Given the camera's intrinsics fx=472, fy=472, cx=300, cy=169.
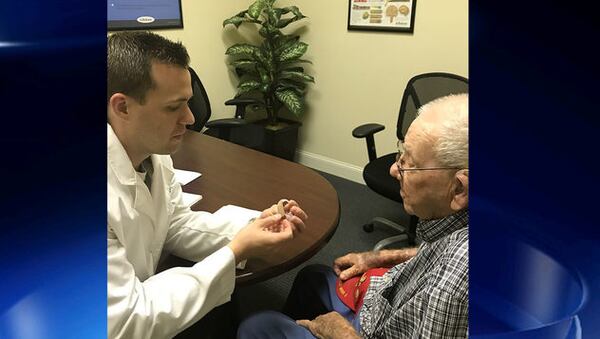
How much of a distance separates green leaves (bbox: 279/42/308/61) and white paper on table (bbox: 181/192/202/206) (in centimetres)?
234

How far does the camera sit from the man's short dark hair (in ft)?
3.53

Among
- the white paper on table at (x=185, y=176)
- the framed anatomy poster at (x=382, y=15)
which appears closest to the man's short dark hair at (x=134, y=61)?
the white paper on table at (x=185, y=176)

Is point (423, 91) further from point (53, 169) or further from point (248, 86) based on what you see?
point (53, 169)

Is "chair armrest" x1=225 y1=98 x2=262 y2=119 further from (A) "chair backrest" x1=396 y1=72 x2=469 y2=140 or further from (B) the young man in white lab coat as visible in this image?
(B) the young man in white lab coat

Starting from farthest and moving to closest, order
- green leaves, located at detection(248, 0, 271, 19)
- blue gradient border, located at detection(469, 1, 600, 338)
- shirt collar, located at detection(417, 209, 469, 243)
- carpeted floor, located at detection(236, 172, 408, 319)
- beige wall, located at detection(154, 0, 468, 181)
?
green leaves, located at detection(248, 0, 271, 19), beige wall, located at detection(154, 0, 468, 181), carpeted floor, located at detection(236, 172, 408, 319), shirt collar, located at detection(417, 209, 469, 243), blue gradient border, located at detection(469, 1, 600, 338)

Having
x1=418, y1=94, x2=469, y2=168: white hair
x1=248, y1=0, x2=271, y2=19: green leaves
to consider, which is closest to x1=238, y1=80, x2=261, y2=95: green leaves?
x1=248, y1=0, x2=271, y2=19: green leaves

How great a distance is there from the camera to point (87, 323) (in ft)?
0.78

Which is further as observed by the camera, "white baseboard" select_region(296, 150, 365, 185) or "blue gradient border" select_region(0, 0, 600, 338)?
"white baseboard" select_region(296, 150, 365, 185)

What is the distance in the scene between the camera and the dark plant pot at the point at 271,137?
11.2 feet

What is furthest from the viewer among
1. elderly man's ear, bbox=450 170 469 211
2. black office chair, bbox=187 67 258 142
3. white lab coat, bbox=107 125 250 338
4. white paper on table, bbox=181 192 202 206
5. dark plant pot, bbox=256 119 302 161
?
dark plant pot, bbox=256 119 302 161

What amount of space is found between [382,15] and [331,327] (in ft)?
8.56

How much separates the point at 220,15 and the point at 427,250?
3.15 meters

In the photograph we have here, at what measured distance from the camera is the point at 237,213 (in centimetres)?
142

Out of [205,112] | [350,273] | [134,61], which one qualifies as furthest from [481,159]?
[205,112]
